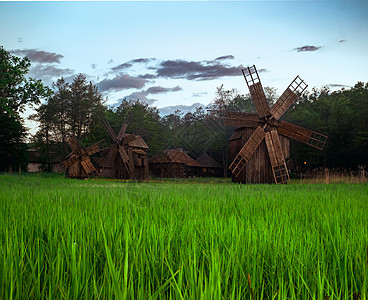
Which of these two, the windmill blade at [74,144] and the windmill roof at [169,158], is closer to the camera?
the windmill blade at [74,144]

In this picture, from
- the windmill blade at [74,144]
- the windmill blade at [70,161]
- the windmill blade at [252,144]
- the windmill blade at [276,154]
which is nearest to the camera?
the windmill blade at [276,154]

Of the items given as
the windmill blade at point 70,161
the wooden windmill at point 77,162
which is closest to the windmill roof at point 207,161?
the wooden windmill at point 77,162

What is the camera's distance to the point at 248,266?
2.16m

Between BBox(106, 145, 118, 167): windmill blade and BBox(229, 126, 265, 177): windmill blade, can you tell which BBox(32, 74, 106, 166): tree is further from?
BBox(229, 126, 265, 177): windmill blade

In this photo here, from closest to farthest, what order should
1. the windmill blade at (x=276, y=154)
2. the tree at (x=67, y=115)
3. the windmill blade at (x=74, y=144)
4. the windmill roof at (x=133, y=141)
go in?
the windmill blade at (x=276, y=154)
the windmill blade at (x=74, y=144)
the windmill roof at (x=133, y=141)
the tree at (x=67, y=115)

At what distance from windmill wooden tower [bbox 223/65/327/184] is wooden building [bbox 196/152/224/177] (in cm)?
3232

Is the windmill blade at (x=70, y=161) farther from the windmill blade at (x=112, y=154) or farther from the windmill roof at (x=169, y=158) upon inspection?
the windmill roof at (x=169, y=158)

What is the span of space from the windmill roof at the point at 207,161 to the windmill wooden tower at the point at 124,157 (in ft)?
58.4

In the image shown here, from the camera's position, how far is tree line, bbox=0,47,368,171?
97.9 feet

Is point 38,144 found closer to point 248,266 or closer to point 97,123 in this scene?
point 97,123

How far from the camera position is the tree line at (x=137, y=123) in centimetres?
2984

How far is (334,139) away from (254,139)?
22895 millimetres

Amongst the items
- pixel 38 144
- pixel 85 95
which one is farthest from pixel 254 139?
pixel 38 144

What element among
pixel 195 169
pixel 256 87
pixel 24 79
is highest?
pixel 24 79
